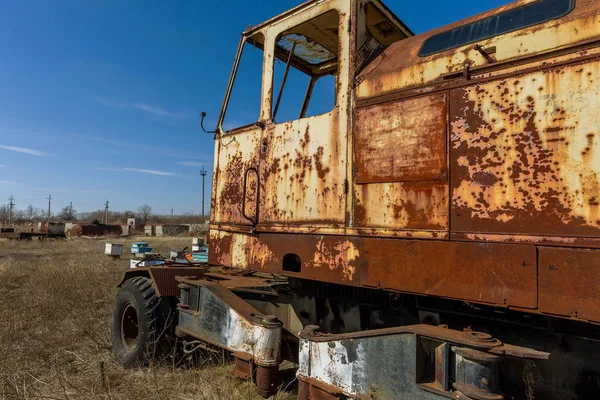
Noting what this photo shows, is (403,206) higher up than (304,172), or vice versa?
(304,172)

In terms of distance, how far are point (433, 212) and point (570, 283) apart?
0.70m

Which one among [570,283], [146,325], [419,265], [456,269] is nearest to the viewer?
[570,283]

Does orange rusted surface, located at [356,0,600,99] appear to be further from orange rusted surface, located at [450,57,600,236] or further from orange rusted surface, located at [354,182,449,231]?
orange rusted surface, located at [354,182,449,231]

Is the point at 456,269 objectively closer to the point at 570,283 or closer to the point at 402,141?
the point at 570,283

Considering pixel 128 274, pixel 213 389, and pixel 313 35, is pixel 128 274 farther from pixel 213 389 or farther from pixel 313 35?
pixel 313 35

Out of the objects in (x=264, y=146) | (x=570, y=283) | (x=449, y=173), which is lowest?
(x=570, y=283)

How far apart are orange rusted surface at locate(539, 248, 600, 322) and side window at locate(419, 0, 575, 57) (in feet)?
4.02

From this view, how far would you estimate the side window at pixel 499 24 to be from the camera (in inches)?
81.2

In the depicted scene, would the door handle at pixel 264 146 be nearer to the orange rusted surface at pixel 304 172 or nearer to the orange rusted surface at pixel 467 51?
the orange rusted surface at pixel 304 172

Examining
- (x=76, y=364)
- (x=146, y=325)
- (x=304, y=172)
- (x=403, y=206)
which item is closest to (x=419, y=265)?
(x=403, y=206)

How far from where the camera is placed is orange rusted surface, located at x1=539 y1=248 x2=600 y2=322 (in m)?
1.63

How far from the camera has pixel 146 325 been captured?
13.2ft

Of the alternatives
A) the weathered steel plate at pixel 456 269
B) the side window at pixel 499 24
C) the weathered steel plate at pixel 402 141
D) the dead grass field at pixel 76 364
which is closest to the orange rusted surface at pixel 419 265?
the weathered steel plate at pixel 456 269

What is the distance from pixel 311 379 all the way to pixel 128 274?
3.03 m
